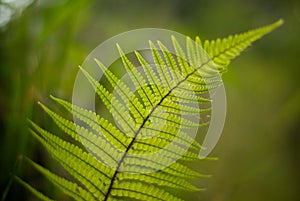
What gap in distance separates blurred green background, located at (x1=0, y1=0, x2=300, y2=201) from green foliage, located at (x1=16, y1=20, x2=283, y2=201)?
0.58ft

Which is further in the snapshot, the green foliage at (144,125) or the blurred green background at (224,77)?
the blurred green background at (224,77)

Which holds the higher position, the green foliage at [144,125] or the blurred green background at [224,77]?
the blurred green background at [224,77]

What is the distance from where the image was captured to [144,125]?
52 cm

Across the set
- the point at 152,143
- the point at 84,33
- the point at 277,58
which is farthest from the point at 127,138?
the point at 277,58

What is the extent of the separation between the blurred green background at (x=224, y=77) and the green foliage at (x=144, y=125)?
176 millimetres

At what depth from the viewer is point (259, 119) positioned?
5.79ft

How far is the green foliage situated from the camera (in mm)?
507

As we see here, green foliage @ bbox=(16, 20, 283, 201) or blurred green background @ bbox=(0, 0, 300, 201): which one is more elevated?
blurred green background @ bbox=(0, 0, 300, 201)

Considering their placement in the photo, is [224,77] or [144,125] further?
[224,77]

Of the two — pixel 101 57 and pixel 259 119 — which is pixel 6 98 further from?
pixel 259 119

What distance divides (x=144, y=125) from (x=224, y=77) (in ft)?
3.32

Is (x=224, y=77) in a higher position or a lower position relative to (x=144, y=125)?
higher

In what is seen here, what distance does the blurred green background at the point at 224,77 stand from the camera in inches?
38.2

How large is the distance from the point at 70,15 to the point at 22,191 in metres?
0.42
